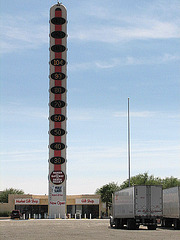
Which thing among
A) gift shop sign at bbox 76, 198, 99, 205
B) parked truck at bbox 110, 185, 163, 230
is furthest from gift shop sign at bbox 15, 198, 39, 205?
parked truck at bbox 110, 185, 163, 230

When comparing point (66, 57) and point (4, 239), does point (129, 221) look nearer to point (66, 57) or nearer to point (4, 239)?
point (4, 239)

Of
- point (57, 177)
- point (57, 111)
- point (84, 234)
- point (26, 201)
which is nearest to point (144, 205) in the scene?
point (84, 234)

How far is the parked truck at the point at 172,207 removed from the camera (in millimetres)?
38781

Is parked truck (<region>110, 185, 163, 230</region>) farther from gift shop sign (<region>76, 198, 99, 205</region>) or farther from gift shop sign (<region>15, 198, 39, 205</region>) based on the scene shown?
gift shop sign (<region>15, 198, 39, 205</region>)

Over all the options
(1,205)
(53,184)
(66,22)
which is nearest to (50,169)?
(53,184)

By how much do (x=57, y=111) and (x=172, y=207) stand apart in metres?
40.3

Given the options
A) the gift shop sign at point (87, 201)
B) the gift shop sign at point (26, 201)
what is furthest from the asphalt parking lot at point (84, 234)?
the gift shop sign at point (87, 201)

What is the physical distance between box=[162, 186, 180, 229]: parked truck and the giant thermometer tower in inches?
1313

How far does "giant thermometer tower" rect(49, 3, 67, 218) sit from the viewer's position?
248 ft

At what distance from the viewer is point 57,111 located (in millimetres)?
77562

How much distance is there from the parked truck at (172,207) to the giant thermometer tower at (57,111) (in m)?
33.4

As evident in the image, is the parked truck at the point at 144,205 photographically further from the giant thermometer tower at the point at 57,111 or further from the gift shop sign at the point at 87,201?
the gift shop sign at the point at 87,201

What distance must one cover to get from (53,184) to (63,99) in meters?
14.1

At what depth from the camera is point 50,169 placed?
250 feet
